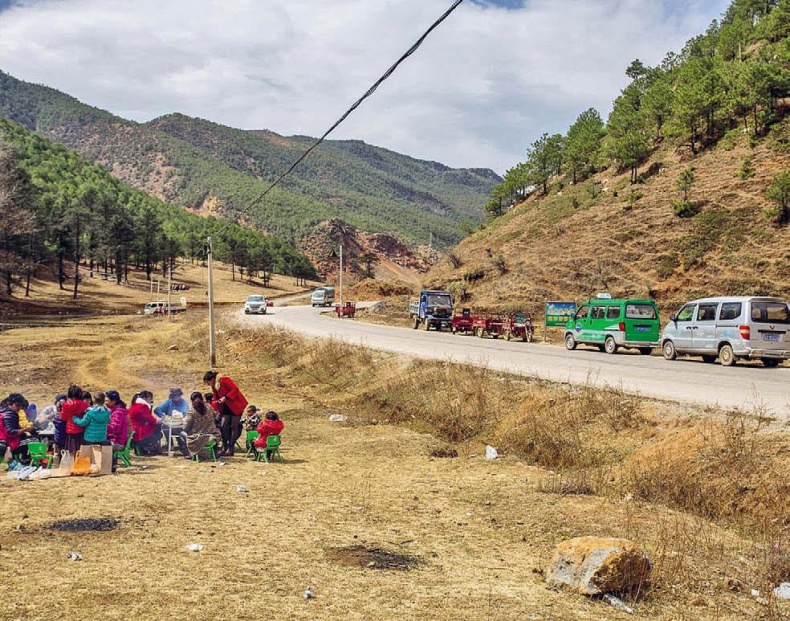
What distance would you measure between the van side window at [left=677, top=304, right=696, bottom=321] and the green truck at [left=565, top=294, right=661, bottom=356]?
263 centimetres

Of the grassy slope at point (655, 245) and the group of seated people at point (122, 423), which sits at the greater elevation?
the grassy slope at point (655, 245)

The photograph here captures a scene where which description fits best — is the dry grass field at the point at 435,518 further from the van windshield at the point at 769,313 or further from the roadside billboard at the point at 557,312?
the roadside billboard at the point at 557,312

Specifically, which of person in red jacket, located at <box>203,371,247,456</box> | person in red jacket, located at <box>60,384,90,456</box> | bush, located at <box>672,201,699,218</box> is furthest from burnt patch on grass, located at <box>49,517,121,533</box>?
bush, located at <box>672,201,699,218</box>

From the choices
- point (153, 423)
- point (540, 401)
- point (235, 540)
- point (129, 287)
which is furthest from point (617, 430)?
point (129, 287)

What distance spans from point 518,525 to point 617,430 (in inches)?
186

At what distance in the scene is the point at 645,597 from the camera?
6.49 meters

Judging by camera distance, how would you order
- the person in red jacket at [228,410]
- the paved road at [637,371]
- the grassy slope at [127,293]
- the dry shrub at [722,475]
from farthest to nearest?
the grassy slope at [127,293], the paved road at [637,371], the person in red jacket at [228,410], the dry shrub at [722,475]

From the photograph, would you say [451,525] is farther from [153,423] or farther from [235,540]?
[153,423]

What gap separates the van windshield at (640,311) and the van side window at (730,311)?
507 centimetres

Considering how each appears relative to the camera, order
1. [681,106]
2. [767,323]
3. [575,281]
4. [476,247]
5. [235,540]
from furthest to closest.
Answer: [476,247]
[681,106]
[575,281]
[767,323]
[235,540]

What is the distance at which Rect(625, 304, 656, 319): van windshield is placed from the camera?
1016 inches

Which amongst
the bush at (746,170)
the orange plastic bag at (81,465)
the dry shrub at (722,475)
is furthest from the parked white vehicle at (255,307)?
the dry shrub at (722,475)

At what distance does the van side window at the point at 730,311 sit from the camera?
66.3 feet

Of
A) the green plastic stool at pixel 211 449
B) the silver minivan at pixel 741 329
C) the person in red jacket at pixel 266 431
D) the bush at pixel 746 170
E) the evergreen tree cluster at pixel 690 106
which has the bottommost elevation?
the green plastic stool at pixel 211 449
